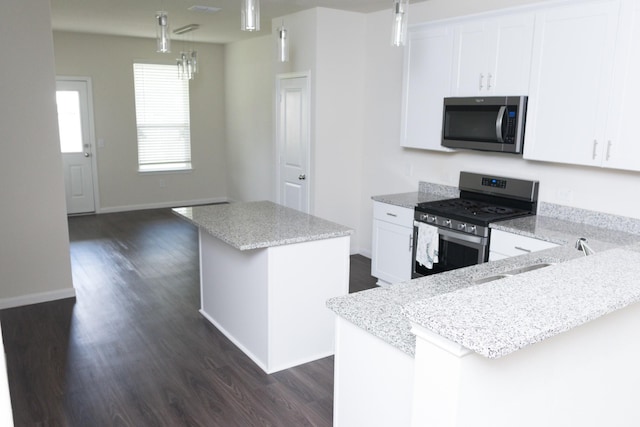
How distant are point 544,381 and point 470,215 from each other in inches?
93.5

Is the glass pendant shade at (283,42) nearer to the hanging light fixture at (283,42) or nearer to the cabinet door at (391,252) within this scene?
the hanging light fixture at (283,42)

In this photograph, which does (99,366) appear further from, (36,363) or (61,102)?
(61,102)

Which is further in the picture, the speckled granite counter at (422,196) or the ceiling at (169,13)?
the ceiling at (169,13)

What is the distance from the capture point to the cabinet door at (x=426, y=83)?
427 centimetres

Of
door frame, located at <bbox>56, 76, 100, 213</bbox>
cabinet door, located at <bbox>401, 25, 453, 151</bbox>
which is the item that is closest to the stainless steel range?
cabinet door, located at <bbox>401, 25, 453, 151</bbox>

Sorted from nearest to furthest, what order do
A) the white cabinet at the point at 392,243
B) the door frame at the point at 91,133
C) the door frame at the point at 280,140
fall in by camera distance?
1. the white cabinet at the point at 392,243
2. the door frame at the point at 280,140
3. the door frame at the point at 91,133

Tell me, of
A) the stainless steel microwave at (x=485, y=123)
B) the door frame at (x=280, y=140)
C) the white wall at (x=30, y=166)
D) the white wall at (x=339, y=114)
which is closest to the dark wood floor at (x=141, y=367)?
the white wall at (x=30, y=166)

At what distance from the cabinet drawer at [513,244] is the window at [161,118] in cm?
636

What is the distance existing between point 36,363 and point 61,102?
537 cm

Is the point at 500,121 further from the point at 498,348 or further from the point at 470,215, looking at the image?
the point at 498,348

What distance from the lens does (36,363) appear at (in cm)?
333

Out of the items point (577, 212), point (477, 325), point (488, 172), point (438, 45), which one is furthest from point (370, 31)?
point (477, 325)

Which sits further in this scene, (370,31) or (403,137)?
(370,31)

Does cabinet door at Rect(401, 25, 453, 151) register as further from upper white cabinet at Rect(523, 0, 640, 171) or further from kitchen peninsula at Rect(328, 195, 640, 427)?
kitchen peninsula at Rect(328, 195, 640, 427)
